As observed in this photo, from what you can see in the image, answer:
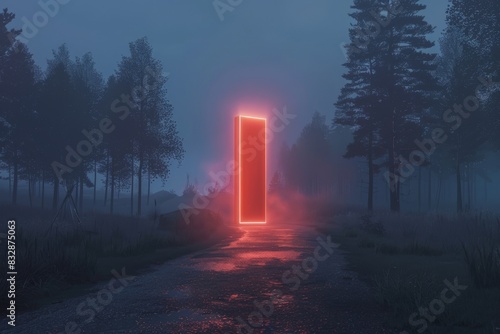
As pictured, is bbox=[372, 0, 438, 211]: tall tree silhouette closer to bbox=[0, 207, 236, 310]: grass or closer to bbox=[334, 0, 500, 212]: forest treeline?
bbox=[334, 0, 500, 212]: forest treeline

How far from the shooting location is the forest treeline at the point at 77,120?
37.0 metres

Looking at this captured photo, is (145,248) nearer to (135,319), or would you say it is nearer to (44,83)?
(135,319)

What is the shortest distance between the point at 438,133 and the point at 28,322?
4258 cm

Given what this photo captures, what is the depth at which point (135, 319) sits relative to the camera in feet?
22.9

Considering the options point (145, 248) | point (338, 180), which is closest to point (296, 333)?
point (145, 248)

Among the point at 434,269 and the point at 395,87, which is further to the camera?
the point at 395,87

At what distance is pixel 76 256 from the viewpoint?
11195 mm

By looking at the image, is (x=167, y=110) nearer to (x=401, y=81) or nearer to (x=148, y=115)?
(x=148, y=115)

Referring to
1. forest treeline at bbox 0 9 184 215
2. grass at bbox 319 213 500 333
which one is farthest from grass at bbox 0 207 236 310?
forest treeline at bbox 0 9 184 215

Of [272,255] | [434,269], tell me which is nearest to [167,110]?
[272,255]

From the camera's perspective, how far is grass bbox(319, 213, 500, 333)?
6795mm

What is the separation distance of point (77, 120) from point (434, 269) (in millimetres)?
34608

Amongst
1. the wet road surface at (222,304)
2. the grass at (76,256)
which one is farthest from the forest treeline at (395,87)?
the wet road surface at (222,304)

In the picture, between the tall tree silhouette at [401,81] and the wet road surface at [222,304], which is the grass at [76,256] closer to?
the wet road surface at [222,304]
